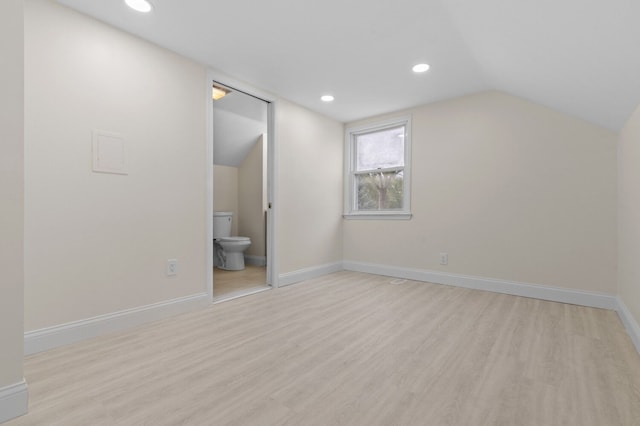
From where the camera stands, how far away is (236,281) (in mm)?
3615

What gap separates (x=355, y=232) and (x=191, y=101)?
269cm

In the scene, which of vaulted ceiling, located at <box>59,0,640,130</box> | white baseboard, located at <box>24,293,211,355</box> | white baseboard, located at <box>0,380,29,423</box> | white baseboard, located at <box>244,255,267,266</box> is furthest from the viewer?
white baseboard, located at <box>244,255,267,266</box>

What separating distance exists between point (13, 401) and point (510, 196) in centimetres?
384

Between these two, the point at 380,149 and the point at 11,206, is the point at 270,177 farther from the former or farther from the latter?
the point at 11,206

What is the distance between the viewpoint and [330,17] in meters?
1.97

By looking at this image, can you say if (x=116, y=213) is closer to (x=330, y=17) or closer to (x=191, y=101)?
(x=191, y=101)

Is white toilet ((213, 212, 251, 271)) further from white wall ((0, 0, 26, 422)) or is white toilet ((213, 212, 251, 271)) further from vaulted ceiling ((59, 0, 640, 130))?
white wall ((0, 0, 26, 422))

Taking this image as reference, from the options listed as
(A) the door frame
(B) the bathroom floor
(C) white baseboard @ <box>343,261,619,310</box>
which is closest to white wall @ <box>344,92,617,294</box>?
(C) white baseboard @ <box>343,261,619,310</box>

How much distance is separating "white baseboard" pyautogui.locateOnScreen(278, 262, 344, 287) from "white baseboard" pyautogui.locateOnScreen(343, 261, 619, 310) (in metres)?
0.40

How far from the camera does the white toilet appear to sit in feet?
14.2

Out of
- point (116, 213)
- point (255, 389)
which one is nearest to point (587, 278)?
point (255, 389)

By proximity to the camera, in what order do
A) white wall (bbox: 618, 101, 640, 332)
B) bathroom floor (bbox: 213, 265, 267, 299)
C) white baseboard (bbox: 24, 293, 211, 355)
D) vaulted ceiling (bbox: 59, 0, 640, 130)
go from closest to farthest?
vaulted ceiling (bbox: 59, 0, 640, 130) → white baseboard (bbox: 24, 293, 211, 355) → white wall (bbox: 618, 101, 640, 332) → bathroom floor (bbox: 213, 265, 267, 299)

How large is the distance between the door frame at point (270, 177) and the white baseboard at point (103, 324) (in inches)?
10.6

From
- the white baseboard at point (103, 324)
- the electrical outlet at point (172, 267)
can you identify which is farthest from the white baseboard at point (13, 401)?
the electrical outlet at point (172, 267)
